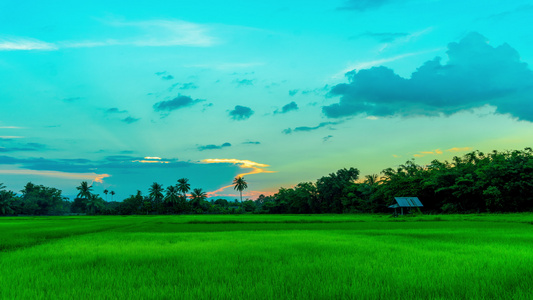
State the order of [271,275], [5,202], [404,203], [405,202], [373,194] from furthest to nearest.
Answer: [5,202] < [373,194] < [405,202] < [404,203] < [271,275]

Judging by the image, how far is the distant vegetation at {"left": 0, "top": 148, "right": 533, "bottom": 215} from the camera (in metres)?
41.2

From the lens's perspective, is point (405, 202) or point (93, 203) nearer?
point (405, 202)

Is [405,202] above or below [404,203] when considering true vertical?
above

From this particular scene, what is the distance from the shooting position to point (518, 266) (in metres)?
5.93

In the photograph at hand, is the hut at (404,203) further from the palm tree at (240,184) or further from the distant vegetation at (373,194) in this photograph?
the palm tree at (240,184)

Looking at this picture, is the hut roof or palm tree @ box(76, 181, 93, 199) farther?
palm tree @ box(76, 181, 93, 199)

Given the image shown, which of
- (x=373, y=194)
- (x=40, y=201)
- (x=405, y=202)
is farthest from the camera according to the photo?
(x=40, y=201)

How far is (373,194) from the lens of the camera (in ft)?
198

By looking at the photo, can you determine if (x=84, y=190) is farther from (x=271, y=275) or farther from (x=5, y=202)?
(x=271, y=275)

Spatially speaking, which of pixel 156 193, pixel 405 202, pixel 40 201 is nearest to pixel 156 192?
pixel 156 193

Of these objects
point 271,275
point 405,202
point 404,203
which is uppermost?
point 271,275

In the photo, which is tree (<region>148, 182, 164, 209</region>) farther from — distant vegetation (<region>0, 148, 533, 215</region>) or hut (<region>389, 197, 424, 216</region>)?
hut (<region>389, 197, 424, 216</region>)

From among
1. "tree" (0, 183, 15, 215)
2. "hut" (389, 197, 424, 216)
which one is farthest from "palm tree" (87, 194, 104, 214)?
"hut" (389, 197, 424, 216)

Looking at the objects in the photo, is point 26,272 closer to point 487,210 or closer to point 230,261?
point 230,261
